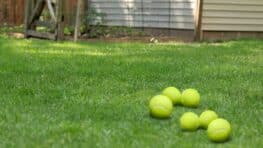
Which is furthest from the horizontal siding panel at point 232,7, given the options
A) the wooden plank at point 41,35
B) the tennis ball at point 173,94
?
the tennis ball at point 173,94

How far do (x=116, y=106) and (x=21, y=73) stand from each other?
98.2 inches

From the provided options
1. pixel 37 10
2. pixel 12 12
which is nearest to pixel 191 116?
pixel 37 10

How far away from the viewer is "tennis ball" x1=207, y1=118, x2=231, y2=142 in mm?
4199

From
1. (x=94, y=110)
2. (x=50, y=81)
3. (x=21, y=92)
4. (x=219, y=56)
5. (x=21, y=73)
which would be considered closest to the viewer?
(x=94, y=110)

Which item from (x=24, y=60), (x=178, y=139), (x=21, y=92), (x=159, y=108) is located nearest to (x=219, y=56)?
(x=24, y=60)

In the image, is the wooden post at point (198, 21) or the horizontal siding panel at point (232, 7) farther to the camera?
the horizontal siding panel at point (232, 7)

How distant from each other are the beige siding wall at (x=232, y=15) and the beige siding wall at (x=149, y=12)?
1.26 ft

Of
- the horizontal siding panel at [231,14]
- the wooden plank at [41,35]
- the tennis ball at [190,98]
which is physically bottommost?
the tennis ball at [190,98]

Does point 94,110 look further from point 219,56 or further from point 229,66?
point 219,56

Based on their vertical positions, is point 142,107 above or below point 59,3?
below

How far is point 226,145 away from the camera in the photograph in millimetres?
4168

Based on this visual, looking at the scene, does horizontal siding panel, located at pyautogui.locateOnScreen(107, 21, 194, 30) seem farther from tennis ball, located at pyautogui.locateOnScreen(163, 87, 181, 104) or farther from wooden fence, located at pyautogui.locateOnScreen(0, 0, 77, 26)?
tennis ball, located at pyautogui.locateOnScreen(163, 87, 181, 104)

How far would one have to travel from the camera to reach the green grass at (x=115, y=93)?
14.2ft

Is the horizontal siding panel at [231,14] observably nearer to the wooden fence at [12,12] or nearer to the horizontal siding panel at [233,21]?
the horizontal siding panel at [233,21]
